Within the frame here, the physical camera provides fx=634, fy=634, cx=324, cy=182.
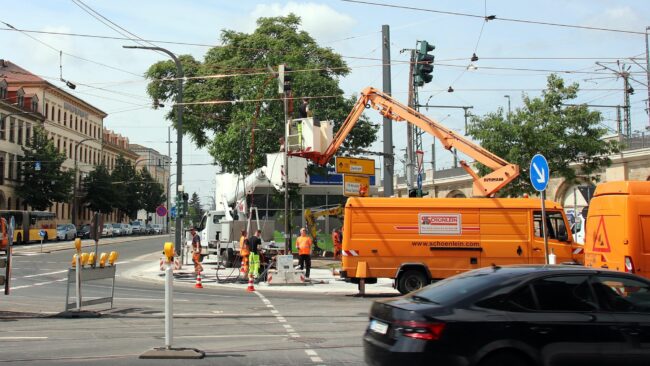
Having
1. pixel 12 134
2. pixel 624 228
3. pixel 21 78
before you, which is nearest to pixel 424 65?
pixel 624 228

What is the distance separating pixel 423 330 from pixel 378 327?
24.3 inches

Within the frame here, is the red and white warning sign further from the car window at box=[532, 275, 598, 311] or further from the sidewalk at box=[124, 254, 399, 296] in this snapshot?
the car window at box=[532, 275, 598, 311]

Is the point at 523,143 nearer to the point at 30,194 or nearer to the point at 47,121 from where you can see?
the point at 30,194

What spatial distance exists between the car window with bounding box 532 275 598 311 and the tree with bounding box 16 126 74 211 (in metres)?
65.8

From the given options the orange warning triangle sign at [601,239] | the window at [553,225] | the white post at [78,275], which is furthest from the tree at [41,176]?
the orange warning triangle sign at [601,239]

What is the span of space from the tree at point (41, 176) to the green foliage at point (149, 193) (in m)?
30.3

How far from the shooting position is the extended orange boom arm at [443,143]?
1909cm

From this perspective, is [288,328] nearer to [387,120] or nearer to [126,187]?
[387,120]

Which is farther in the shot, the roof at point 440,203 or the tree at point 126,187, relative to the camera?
the tree at point 126,187

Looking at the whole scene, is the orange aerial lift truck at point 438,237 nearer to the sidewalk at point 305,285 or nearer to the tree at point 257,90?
the sidewalk at point 305,285

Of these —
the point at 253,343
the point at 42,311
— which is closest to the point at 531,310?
the point at 253,343

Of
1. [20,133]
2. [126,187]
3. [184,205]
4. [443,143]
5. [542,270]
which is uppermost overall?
[20,133]

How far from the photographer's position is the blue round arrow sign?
1336 centimetres

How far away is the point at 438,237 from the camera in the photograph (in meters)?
17.2
